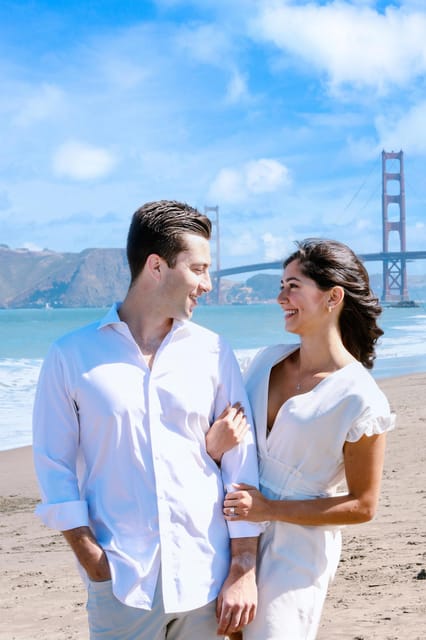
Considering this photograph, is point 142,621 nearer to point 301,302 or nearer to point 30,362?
point 301,302

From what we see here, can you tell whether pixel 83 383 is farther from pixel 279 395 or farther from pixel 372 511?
pixel 372 511

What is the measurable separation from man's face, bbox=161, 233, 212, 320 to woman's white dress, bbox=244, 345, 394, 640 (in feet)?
0.91

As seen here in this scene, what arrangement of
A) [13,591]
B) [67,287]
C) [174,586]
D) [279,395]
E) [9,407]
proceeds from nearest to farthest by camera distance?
1. [174,586]
2. [279,395]
3. [13,591]
4. [9,407]
5. [67,287]

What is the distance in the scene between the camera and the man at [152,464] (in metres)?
1.48

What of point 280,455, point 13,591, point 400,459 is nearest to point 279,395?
point 280,455

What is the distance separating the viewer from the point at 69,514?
4.87 feet

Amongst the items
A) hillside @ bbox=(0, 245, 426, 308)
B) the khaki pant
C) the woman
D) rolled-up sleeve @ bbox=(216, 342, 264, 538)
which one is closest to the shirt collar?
rolled-up sleeve @ bbox=(216, 342, 264, 538)

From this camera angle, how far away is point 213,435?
1538 millimetres

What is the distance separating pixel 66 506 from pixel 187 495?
21cm

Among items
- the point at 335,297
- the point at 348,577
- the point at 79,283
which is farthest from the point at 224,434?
the point at 79,283

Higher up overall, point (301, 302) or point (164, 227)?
point (164, 227)

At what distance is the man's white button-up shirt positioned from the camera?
1480 mm

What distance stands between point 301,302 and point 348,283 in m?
0.10

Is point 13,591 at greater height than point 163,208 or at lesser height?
lesser
